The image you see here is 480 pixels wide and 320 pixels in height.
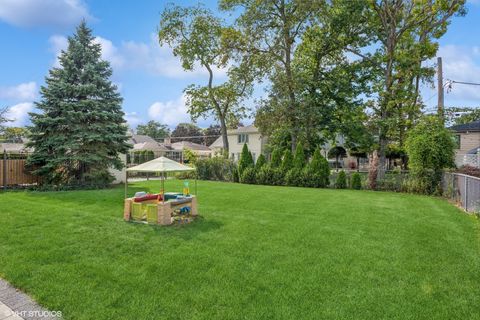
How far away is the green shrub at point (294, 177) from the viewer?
17078mm

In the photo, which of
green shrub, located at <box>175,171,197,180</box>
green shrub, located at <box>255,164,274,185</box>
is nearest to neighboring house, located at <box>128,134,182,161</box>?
green shrub, located at <box>175,171,197,180</box>

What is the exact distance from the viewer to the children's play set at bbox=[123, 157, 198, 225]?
7086 mm

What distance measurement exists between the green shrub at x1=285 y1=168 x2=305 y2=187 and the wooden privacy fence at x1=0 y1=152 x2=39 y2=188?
41.8 ft

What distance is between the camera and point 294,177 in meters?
17.2

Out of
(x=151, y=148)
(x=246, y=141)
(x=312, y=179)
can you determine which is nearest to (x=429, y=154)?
(x=312, y=179)

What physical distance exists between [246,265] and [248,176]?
14.1 m

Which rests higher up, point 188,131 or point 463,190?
point 188,131

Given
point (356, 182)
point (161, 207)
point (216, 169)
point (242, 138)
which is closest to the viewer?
point (161, 207)

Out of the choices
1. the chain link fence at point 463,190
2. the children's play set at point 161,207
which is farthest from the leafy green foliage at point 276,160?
the children's play set at point 161,207

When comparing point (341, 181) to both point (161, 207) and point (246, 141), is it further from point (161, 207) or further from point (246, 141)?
point (246, 141)

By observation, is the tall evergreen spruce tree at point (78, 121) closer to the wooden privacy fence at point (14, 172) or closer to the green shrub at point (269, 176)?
the wooden privacy fence at point (14, 172)

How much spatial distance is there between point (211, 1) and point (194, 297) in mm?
25577

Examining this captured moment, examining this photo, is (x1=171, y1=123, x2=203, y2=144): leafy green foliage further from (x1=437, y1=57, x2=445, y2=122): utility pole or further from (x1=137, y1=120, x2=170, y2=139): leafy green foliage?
(x1=437, y1=57, x2=445, y2=122): utility pole

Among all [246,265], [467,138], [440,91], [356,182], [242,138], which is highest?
[440,91]
